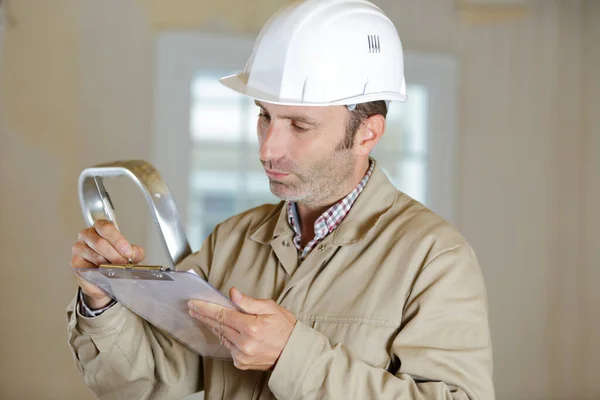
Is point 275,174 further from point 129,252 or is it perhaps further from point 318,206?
point 129,252

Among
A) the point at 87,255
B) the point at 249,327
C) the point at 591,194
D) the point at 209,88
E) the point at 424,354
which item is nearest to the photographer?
the point at 249,327

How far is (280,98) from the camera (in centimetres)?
159

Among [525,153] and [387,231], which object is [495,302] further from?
[387,231]

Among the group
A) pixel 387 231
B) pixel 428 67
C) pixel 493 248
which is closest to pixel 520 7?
pixel 428 67

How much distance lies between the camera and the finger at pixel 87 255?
5.04 ft

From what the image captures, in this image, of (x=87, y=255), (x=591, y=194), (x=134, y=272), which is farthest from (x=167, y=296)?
(x=591, y=194)

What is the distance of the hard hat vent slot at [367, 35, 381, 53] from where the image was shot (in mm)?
1648

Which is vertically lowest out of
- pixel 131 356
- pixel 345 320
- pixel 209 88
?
pixel 131 356

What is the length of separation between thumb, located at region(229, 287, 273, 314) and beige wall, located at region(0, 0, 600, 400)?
9.74 ft

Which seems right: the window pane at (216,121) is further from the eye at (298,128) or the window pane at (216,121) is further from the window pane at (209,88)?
the eye at (298,128)

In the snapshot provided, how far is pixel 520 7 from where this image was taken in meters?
4.57

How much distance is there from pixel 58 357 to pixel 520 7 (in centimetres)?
305

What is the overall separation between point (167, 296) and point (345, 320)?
33 cm

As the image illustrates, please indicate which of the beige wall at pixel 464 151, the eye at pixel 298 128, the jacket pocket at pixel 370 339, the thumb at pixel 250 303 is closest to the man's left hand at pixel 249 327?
the thumb at pixel 250 303
